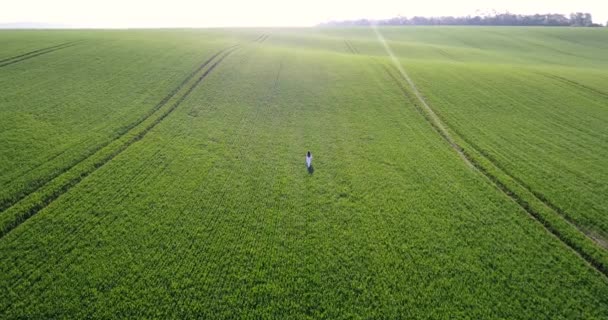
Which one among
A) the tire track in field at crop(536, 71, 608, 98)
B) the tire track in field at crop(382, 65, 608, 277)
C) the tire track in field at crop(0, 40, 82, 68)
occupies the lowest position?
the tire track in field at crop(382, 65, 608, 277)

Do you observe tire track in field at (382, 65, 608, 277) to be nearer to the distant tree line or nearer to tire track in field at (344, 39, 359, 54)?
tire track in field at (344, 39, 359, 54)

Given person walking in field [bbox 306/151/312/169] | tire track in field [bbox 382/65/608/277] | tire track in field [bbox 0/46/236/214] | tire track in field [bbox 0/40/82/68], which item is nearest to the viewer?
tire track in field [bbox 382/65/608/277]

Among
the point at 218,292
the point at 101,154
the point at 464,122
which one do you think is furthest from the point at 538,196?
the point at 101,154

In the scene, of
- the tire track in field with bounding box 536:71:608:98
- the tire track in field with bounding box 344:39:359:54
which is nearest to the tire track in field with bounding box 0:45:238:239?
the tire track in field with bounding box 344:39:359:54

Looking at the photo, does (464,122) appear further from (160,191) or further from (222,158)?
(160,191)

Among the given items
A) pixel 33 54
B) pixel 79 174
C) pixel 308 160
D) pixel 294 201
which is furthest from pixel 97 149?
pixel 33 54

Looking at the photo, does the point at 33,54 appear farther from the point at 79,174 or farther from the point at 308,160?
the point at 308,160

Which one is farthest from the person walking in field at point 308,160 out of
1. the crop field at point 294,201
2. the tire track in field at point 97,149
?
the tire track in field at point 97,149

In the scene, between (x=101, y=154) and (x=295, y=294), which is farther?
(x=101, y=154)
